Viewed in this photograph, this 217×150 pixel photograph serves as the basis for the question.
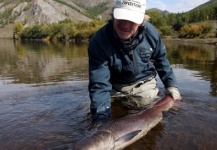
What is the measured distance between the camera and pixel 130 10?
175 inches

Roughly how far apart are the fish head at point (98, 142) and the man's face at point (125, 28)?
181 cm

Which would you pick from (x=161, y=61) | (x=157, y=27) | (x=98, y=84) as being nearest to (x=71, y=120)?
(x=98, y=84)

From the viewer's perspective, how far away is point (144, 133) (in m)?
4.79

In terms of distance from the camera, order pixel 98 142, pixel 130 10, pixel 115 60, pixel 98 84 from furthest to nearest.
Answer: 1. pixel 115 60
2. pixel 98 84
3. pixel 130 10
4. pixel 98 142

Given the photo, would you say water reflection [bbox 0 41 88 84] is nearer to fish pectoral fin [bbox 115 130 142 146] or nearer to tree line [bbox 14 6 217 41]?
fish pectoral fin [bbox 115 130 142 146]

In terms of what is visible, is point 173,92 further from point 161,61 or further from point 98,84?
point 98,84

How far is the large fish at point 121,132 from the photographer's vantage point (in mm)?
3596

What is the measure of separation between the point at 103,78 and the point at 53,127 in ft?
5.50

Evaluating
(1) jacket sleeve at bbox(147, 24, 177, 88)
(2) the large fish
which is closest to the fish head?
(2) the large fish

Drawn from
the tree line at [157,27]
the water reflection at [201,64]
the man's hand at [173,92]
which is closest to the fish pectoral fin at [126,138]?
the man's hand at [173,92]

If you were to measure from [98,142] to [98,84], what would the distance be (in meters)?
1.53

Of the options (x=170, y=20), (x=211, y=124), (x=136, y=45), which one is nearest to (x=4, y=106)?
(x=136, y=45)

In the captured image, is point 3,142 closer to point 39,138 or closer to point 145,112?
point 39,138

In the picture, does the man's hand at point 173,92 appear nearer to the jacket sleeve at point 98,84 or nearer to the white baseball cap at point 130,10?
the jacket sleeve at point 98,84
